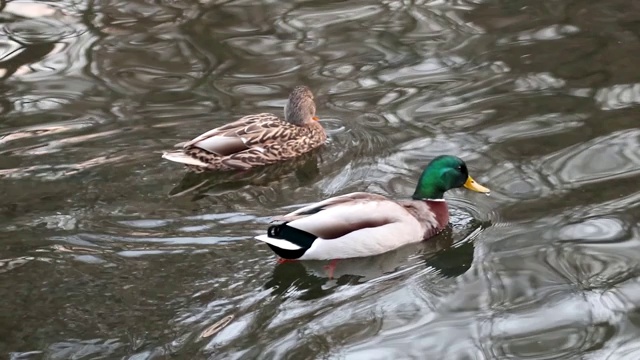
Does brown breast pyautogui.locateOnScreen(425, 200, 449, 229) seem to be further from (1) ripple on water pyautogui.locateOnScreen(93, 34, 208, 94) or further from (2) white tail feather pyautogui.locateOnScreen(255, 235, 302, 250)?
(1) ripple on water pyautogui.locateOnScreen(93, 34, 208, 94)

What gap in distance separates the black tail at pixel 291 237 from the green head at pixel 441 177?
2.80ft

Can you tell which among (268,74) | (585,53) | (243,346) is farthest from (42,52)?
(243,346)

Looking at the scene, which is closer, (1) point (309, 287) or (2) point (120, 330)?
(2) point (120, 330)

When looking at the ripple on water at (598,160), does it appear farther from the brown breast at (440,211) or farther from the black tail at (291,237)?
the black tail at (291,237)

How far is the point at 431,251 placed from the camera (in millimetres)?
6375

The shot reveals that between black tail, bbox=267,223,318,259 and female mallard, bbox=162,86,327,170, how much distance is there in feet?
4.93

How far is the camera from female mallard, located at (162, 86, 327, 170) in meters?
7.51

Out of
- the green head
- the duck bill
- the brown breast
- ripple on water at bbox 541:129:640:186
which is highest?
the green head

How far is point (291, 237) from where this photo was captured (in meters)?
6.09

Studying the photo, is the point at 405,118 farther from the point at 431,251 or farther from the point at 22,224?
the point at 22,224

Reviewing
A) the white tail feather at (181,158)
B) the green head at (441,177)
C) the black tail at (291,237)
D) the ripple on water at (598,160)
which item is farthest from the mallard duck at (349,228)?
the white tail feather at (181,158)

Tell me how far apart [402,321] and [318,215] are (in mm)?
1022

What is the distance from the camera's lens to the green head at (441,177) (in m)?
6.64

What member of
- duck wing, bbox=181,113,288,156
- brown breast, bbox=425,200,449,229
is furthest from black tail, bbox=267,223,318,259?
duck wing, bbox=181,113,288,156
